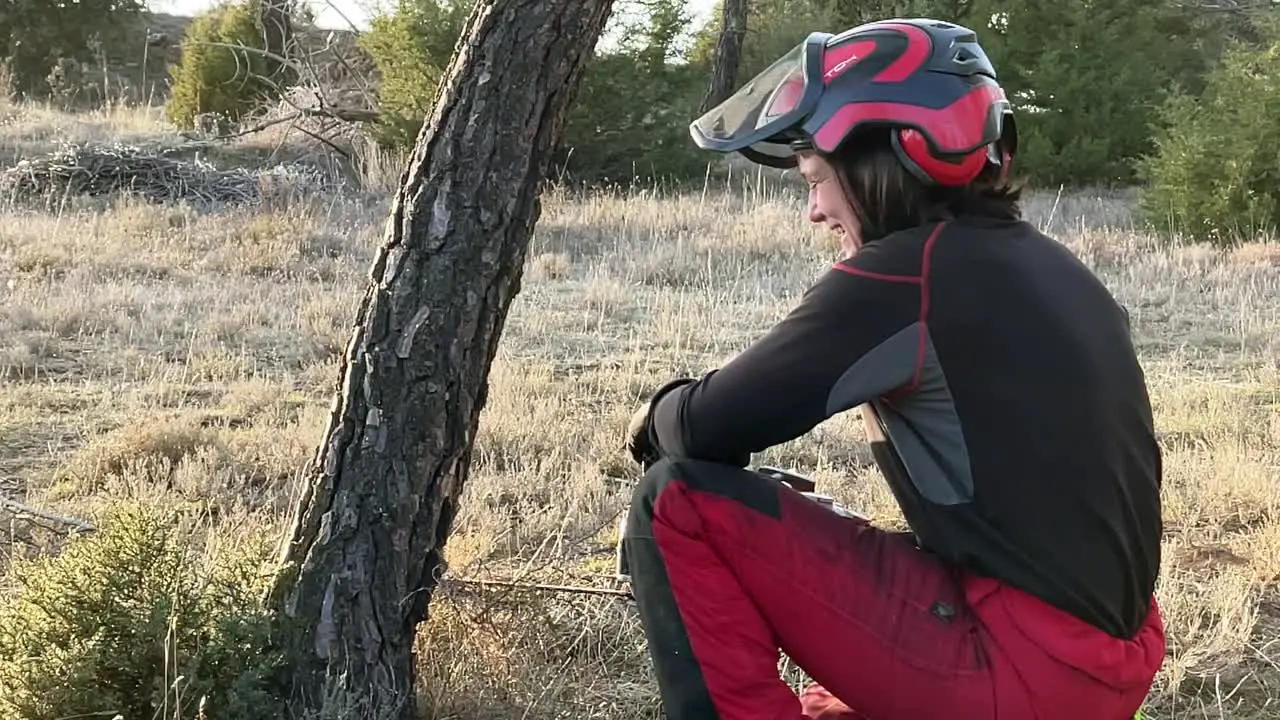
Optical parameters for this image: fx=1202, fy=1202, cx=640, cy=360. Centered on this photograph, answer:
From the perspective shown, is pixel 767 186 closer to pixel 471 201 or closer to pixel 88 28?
pixel 471 201

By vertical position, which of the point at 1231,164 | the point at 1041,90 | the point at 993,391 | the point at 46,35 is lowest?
the point at 993,391

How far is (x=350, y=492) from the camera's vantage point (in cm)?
274

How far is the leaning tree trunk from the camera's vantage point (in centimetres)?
271

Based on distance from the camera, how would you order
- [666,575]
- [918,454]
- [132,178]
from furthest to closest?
1. [132,178]
2. [666,575]
3. [918,454]

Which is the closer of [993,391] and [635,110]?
[993,391]

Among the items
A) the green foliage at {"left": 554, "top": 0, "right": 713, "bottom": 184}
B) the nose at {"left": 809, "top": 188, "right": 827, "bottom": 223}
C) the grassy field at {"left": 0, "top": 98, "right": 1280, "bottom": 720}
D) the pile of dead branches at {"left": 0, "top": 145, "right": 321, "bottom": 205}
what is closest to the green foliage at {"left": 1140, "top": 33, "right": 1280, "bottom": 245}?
the grassy field at {"left": 0, "top": 98, "right": 1280, "bottom": 720}

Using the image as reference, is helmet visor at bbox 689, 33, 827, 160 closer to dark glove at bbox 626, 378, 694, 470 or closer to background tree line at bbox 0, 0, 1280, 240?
dark glove at bbox 626, 378, 694, 470

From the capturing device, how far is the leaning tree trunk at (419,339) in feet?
8.89

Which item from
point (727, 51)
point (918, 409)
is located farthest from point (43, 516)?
point (727, 51)

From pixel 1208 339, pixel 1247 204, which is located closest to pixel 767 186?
pixel 1247 204

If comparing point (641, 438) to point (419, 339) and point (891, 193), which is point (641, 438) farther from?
point (891, 193)

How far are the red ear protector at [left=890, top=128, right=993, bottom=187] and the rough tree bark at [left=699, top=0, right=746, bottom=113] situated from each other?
1703 cm

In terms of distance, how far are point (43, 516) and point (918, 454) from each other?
2.60 meters

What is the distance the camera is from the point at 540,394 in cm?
593
